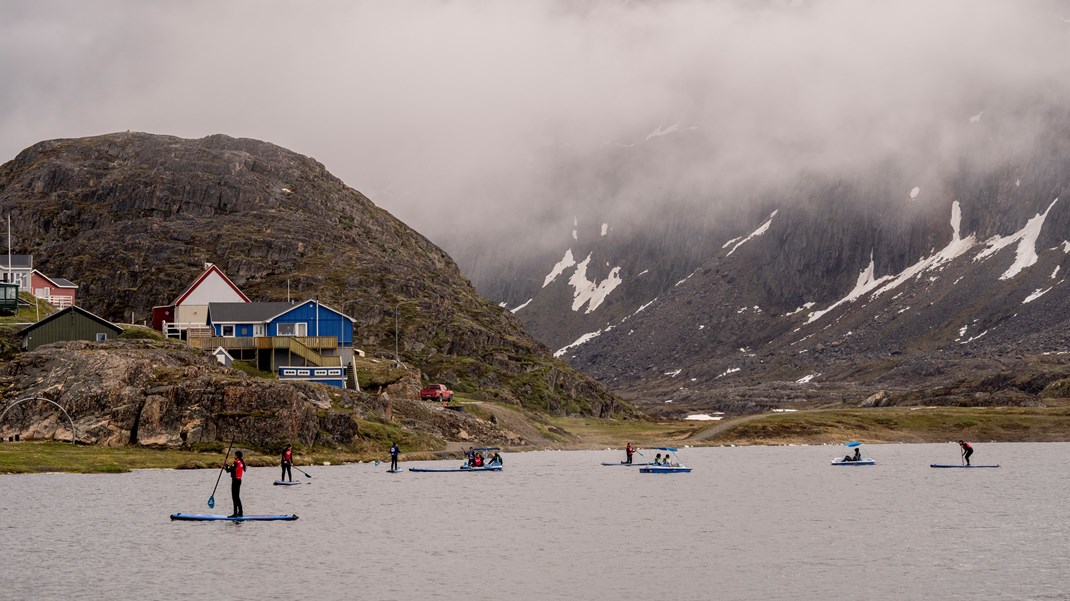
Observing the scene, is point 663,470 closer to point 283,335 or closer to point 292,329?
point 283,335

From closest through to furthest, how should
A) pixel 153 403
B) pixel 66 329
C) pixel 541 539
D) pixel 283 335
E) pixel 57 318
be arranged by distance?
pixel 541 539
pixel 153 403
pixel 57 318
pixel 66 329
pixel 283 335

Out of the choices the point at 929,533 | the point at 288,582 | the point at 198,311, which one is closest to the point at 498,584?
the point at 288,582

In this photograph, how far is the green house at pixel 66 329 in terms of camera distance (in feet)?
428

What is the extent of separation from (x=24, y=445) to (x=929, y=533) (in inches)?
3089

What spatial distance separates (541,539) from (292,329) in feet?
372

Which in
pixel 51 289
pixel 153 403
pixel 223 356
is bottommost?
pixel 153 403

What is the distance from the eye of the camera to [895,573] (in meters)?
45.4

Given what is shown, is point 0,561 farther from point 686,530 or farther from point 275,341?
point 275,341

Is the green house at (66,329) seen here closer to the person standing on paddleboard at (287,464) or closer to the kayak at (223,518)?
the person standing on paddleboard at (287,464)

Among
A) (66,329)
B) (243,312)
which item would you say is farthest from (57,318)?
(243,312)

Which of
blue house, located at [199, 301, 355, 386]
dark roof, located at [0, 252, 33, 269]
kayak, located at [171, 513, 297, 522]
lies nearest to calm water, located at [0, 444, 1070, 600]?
kayak, located at [171, 513, 297, 522]

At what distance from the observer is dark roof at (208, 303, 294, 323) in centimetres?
16312

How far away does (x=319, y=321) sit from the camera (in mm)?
168250

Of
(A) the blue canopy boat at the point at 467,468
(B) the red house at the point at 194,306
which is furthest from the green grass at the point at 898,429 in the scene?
(B) the red house at the point at 194,306
